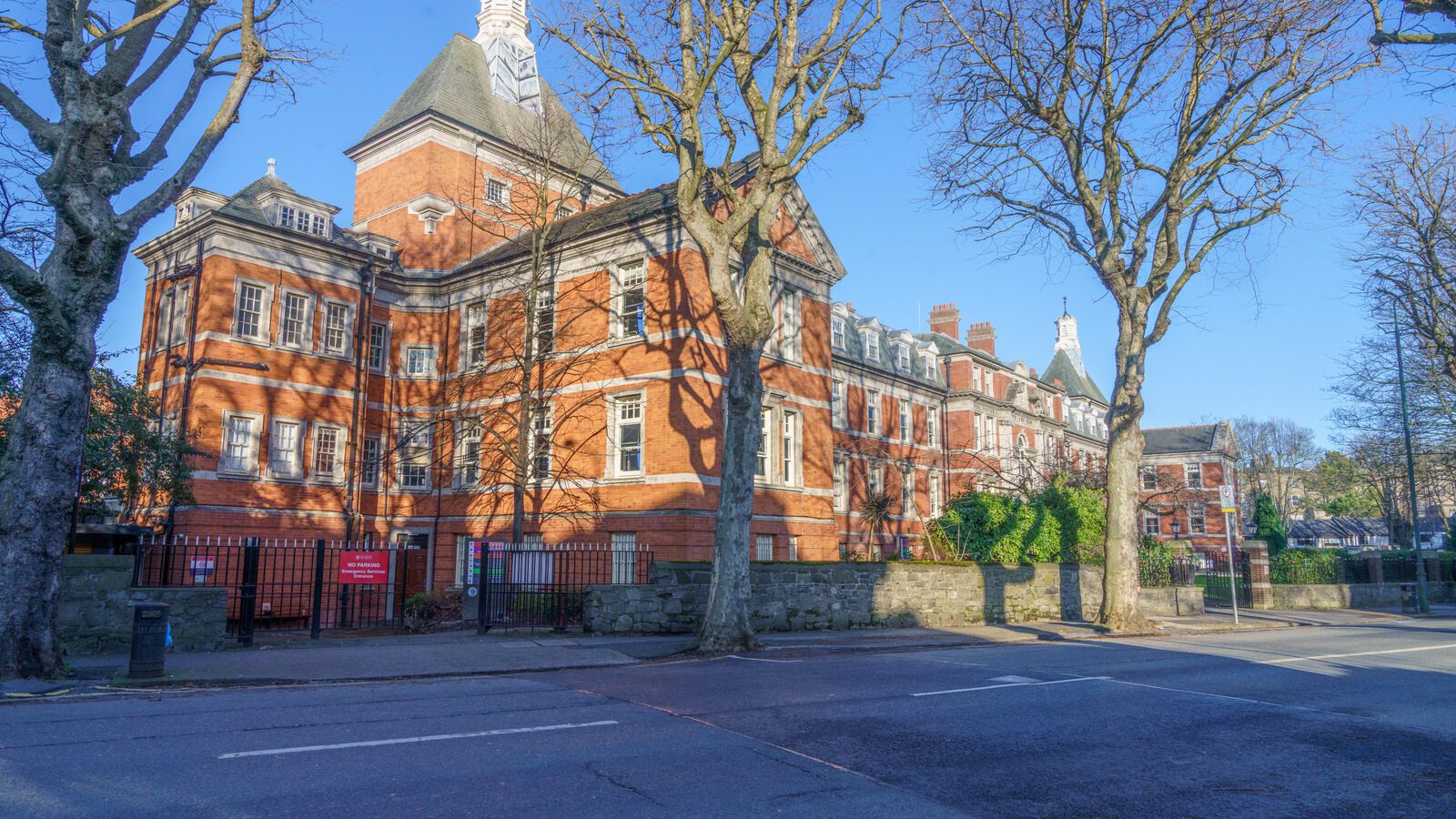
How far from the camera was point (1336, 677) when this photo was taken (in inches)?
462

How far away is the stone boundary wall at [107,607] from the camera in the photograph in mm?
12633

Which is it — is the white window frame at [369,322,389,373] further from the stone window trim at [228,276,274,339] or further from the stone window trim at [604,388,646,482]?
the stone window trim at [604,388,646,482]

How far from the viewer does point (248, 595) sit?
15086 millimetres

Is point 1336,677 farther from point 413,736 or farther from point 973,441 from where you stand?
point 973,441

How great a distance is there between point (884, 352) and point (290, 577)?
3051 cm

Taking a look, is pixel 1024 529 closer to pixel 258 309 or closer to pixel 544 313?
pixel 544 313

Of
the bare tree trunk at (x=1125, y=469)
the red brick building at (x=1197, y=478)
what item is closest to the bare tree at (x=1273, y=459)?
the red brick building at (x=1197, y=478)

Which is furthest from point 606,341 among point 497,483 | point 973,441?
point 973,441

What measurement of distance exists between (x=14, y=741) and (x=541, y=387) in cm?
2017

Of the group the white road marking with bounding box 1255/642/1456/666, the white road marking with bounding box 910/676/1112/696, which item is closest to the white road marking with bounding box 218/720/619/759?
the white road marking with bounding box 910/676/1112/696

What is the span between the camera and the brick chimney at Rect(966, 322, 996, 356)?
57250 mm

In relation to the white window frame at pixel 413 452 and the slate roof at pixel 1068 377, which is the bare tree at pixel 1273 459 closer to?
the slate roof at pixel 1068 377

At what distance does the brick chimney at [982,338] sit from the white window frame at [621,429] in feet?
120

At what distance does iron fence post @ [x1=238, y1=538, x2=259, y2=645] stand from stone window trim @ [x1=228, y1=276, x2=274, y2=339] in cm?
1342
